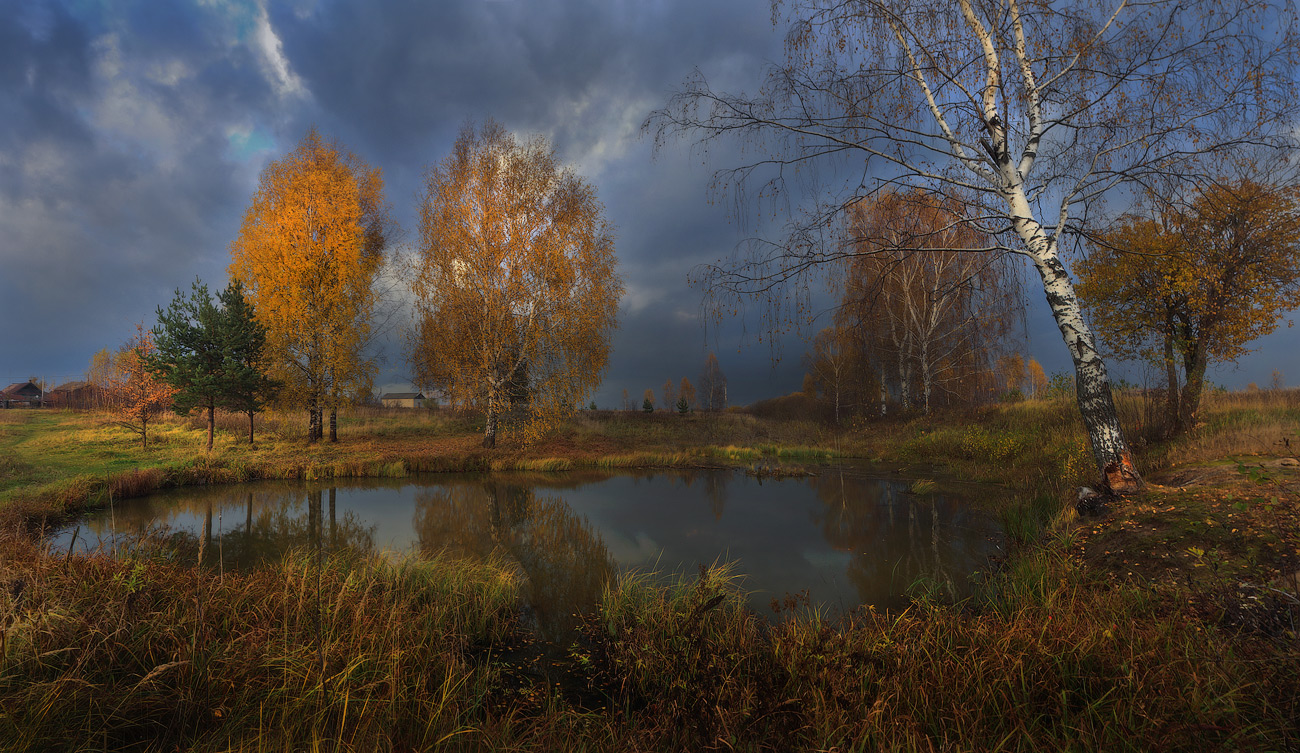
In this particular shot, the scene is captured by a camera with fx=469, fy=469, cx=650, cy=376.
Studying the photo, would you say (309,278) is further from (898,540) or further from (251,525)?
(898,540)

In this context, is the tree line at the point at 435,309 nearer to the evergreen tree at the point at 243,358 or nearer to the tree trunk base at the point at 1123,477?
the evergreen tree at the point at 243,358

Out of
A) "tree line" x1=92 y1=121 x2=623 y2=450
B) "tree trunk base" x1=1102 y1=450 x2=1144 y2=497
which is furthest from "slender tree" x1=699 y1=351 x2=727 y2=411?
"tree trunk base" x1=1102 y1=450 x2=1144 y2=497

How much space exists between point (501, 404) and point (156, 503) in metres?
8.28

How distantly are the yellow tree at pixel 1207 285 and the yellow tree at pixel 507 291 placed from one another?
534 inches

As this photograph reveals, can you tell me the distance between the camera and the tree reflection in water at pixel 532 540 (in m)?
5.25

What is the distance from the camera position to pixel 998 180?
18.0 ft

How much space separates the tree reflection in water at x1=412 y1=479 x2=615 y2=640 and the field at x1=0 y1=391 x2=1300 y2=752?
501 millimetres

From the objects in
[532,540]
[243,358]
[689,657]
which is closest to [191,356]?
[243,358]

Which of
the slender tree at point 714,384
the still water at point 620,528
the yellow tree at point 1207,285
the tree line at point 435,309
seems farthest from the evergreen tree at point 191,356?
the slender tree at point 714,384

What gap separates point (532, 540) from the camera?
7.48 meters

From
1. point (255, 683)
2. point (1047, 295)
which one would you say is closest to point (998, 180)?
point (1047, 295)

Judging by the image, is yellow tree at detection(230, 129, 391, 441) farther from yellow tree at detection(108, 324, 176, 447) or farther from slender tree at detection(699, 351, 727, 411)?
slender tree at detection(699, 351, 727, 411)

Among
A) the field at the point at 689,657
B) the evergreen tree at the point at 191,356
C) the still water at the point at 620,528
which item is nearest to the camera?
the field at the point at 689,657

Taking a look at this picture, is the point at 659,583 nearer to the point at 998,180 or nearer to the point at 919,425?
the point at 998,180
